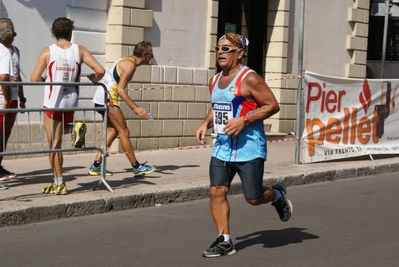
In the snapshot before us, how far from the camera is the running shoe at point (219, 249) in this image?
6668 millimetres

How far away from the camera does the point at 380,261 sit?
261 inches

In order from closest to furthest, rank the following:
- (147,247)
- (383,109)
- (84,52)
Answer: (147,247)
(84,52)
(383,109)

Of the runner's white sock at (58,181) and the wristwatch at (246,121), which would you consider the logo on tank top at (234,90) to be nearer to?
the wristwatch at (246,121)

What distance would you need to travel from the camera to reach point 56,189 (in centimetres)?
898

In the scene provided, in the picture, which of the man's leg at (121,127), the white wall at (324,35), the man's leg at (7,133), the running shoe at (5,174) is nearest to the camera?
the man's leg at (7,133)

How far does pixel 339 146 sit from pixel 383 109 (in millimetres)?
1277

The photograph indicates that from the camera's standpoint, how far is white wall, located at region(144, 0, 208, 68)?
14.4 metres

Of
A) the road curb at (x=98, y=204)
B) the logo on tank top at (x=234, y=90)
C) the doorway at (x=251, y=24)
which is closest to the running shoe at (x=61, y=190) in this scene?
the road curb at (x=98, y=204)

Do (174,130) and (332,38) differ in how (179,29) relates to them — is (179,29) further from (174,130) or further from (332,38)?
(332,38)

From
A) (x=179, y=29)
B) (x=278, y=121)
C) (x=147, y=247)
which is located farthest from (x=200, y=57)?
(x=147, y=247)

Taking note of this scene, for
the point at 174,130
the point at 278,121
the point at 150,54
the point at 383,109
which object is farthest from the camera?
the point at 278,121

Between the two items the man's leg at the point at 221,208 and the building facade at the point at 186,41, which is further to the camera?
the building facade at the point at 186,41

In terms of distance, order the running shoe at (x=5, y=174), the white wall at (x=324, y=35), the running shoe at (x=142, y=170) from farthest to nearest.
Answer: the white wall at (x=324, y=35), the running shoe at (x=142, y=170), the running shoe at (x=5, y=174)

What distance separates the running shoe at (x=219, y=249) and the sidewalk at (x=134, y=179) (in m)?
2.27
